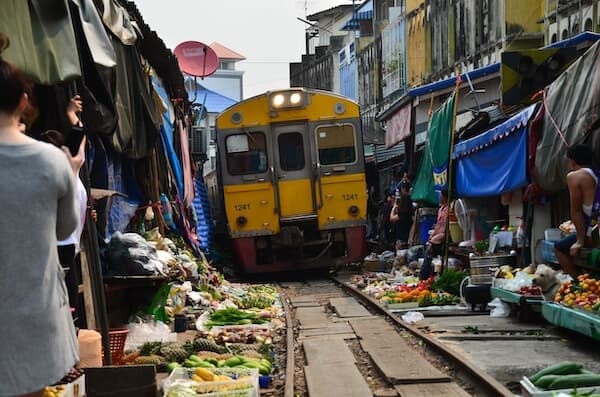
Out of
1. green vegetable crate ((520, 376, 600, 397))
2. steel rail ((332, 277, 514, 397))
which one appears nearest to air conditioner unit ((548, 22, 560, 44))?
steel rail ((332, 277, 514, 397))

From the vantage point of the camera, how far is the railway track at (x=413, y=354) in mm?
5660

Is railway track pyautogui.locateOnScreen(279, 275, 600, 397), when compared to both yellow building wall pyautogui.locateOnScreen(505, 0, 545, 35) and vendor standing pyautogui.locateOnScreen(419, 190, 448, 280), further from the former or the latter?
yellow building wall pyautogui.locateOnScreen(505, 0, 545, 35)

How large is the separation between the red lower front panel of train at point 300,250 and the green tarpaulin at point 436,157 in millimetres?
1456

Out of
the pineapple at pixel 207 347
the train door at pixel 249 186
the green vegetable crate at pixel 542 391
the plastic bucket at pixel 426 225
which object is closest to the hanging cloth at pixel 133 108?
the pineapple at pixel 207 347

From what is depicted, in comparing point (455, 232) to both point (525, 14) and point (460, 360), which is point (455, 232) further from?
point (460, 360)

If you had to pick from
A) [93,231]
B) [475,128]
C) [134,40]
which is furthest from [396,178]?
[93,231]

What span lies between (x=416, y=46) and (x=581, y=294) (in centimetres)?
1891

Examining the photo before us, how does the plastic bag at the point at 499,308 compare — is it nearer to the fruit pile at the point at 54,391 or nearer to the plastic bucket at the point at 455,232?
the plastic bucket at the point at 455,232

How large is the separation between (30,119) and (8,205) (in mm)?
2731

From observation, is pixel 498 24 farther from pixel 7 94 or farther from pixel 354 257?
pixel 7 94

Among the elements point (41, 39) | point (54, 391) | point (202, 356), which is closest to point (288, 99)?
point (202, 356)

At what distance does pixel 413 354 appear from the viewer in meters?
6.90

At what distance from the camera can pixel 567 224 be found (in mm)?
8328

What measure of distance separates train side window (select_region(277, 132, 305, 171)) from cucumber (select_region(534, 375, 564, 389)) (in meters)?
10.2
